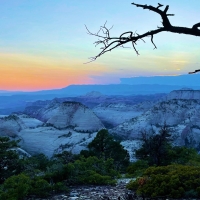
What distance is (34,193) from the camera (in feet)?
22.0

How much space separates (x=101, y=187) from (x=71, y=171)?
0.85 meters

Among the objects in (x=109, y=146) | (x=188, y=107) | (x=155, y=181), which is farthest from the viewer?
(x=188, y=107)

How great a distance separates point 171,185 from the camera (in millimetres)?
6633

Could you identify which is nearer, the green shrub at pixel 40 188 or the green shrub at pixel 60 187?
the green shrub at pixel 40 188

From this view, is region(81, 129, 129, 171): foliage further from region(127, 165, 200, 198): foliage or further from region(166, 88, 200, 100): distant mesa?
region(166, 88, 200, 100): distant mesa

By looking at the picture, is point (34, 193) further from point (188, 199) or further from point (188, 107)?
point (188, 107)

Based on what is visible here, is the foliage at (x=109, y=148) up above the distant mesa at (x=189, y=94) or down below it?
below

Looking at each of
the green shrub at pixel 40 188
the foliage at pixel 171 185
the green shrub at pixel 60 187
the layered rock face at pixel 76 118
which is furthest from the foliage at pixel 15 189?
the layered rock face at pixel 76 118

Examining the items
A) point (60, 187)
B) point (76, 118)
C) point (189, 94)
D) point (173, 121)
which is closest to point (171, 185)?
point (60, 187)

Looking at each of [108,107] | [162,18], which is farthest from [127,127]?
[162,18]

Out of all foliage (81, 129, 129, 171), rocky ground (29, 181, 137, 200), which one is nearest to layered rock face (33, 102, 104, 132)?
foliage (81, 129, 129, 171)

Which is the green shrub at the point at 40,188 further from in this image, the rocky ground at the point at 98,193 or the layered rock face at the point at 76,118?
the layered rock face at the point at 76,118

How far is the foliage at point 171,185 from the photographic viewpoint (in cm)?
649

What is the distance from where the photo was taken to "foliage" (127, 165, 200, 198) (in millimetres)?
6488
